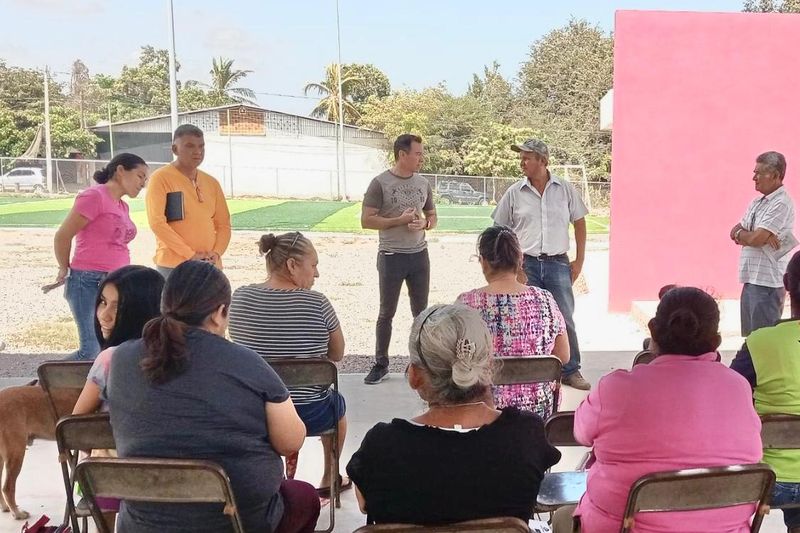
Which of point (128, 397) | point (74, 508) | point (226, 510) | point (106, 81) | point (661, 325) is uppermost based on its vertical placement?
point (106, 81)

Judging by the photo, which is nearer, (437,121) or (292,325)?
(292,325)

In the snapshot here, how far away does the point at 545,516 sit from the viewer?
312cm

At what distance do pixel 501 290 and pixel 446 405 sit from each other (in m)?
1.30

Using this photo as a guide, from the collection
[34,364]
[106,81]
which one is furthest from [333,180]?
[34,364]

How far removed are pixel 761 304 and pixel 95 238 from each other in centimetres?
398

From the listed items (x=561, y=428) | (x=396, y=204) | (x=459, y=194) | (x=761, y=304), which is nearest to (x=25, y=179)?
(x=459, y=194)

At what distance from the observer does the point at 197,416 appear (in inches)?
69.9

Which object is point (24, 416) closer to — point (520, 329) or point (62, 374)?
point (62, 374)

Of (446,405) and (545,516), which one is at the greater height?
(446,405)

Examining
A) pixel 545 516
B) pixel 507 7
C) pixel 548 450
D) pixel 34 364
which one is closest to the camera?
pixel 548 450

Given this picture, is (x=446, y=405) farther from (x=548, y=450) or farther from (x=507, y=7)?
(x=507, y=7)

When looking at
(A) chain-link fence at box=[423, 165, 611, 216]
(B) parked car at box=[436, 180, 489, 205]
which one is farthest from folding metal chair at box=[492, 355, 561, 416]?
(B) parked car at box=[436, 180, 489, 205]

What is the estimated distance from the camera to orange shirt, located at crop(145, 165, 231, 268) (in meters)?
4.21

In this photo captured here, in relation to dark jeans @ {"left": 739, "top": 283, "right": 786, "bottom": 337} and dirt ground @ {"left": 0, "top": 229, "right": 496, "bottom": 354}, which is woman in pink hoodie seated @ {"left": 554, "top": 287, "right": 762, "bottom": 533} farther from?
dirt ground @ {"left": 0, "top": 229, "right": 496, "bottom": 354}
